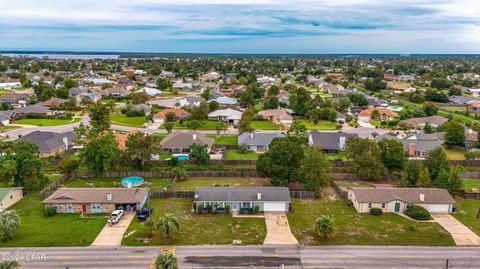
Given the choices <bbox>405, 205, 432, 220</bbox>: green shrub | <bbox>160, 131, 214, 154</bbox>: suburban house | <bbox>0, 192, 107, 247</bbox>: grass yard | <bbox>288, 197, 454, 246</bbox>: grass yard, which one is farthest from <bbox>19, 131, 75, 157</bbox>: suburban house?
<bbox>405, 205, 432, 220</bbox>: green shrub

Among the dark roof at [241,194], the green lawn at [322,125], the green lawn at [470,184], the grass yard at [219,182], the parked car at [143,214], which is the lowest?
the green lawn at [470,184]

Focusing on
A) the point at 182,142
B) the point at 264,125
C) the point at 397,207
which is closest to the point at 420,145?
the point at 397,207

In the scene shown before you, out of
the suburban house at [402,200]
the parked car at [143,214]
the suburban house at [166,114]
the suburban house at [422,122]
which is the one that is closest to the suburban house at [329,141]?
the suburban house at [402,200]

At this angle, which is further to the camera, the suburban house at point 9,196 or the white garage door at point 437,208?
the white garage door at point 437,208

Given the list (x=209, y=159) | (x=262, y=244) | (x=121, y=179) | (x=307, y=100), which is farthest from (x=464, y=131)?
(x=121, y=179)

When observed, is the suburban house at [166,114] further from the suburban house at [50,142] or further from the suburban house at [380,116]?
the suburban house at [380,116]

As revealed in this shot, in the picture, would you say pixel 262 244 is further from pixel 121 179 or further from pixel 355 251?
pixel 121 179

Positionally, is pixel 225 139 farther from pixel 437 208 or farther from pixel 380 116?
pixel 380 116
